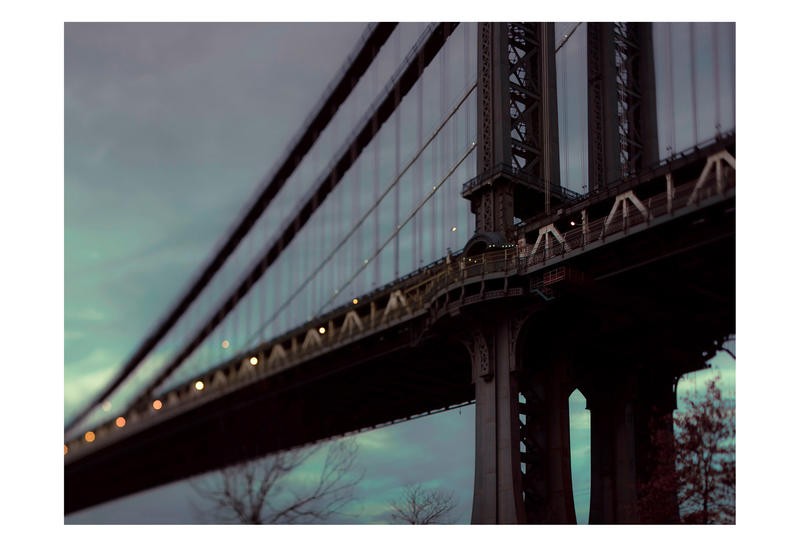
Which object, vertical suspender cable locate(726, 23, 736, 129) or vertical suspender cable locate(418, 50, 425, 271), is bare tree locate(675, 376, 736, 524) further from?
vertical suspender cable locate(418, 50, 425, 271)

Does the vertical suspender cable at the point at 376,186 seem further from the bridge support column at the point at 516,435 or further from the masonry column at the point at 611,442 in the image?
the bridge support column at the point at 516,435

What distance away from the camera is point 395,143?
67125mm

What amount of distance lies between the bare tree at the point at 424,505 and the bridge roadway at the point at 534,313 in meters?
5.80

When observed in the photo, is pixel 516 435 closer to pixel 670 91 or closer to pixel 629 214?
pixel 629 214

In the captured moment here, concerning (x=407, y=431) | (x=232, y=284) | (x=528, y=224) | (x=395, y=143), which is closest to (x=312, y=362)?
(x=407, y=431)

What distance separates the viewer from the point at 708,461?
122ft

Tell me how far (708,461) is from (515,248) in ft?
42.3

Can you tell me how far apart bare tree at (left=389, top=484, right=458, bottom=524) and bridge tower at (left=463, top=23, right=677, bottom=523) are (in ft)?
4.19

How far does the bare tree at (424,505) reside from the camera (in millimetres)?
44781

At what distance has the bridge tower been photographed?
154ft

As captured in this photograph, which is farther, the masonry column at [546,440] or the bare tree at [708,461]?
the masonry column at [546,440]

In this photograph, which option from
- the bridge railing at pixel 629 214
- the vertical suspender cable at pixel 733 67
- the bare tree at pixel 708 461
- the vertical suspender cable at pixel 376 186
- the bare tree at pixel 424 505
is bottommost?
the bare tree at pixel 424 505

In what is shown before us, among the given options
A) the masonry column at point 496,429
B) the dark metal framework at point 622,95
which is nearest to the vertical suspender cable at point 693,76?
the masonry column at point 496,429
